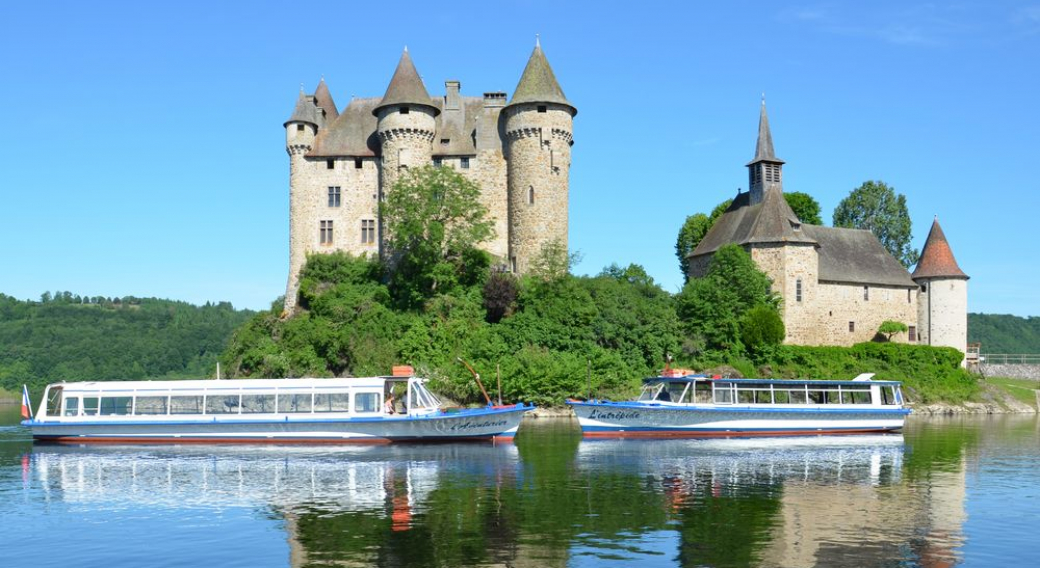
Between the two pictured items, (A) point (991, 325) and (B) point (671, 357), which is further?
(A) point (991, 325)

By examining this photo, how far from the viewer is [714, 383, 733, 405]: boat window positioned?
39.6 m

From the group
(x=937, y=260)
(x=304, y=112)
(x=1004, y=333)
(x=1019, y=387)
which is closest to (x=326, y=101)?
(x=304, y=112)

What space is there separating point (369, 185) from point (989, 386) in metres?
44.7

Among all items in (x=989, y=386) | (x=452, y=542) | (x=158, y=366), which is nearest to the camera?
(x=452, y=542)

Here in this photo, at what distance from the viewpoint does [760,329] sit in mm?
55906

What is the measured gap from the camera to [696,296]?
2256 inches

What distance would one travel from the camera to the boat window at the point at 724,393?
3956 centimetres

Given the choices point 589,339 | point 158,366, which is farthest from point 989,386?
point 158,366

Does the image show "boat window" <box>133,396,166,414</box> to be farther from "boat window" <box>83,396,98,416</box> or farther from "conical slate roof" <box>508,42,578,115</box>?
"conical slate roof" <box>508,42,578,115</box>

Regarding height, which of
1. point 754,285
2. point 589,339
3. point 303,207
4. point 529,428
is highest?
point 303,207

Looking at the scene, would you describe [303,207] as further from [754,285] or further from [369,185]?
[754,285]

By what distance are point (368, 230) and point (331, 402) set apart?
91.6ft

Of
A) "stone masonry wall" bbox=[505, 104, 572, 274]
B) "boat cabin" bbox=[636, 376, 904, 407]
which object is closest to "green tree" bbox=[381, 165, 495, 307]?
"stone masonry wall" bbox=[505, 104, 572, 274]

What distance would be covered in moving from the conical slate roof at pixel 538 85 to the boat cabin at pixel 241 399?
27.3m
